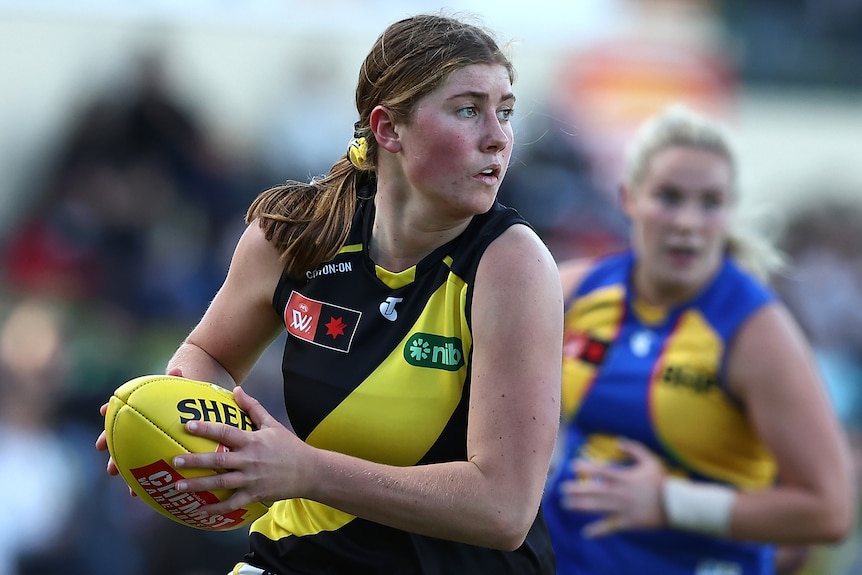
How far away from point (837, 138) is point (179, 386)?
13.1 meters

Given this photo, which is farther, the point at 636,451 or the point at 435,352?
the point at 636,451

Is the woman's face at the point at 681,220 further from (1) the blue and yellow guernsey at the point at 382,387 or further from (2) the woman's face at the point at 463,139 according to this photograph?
(2) the woman's face at the point at 463,139

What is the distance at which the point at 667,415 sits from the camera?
433 centimetres

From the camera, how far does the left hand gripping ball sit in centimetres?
270

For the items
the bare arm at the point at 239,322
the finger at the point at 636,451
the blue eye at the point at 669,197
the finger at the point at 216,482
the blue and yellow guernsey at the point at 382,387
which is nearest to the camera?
the finger at the point at 216,482

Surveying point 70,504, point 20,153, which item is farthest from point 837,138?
point 70,504

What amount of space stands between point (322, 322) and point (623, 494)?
1669 mm

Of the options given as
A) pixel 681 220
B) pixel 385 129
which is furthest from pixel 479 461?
pixel 681 220

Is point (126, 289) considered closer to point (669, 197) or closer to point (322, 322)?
point (669, 197)

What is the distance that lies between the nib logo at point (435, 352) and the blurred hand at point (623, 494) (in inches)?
63.9

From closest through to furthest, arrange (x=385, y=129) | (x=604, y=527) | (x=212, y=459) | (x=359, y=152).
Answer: (x=212, y=459)
(x=385, y=129)
(x=359, y=152)
(x=604, y=527)

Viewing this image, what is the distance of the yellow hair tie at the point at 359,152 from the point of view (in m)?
3.13

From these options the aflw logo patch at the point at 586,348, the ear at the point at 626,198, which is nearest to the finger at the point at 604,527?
the aflw logo patch at the point at 586,348

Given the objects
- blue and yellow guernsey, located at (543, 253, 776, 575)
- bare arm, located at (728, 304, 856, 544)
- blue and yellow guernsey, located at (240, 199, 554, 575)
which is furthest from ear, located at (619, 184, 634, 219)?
blue and yellow guernsey, located at (240, 199, 554, 575)
